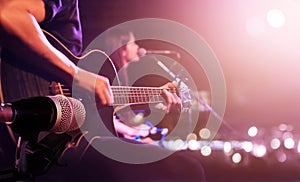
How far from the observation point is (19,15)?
146 cm

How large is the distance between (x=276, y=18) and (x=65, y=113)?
8.14 feet

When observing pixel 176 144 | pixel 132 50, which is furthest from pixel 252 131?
pixel 132 50

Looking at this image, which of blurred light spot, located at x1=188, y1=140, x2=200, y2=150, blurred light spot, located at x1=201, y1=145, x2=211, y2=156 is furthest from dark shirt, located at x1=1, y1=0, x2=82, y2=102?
blurred light spot, located at x1=201, y1=145, x2=211, y2=156

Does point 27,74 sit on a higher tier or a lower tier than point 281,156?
lower

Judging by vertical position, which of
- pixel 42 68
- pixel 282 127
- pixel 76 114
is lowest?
pixel 76 114

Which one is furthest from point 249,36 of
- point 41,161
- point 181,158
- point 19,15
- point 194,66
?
point 41,161

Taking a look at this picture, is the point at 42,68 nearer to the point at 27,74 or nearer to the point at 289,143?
the point at 27,74

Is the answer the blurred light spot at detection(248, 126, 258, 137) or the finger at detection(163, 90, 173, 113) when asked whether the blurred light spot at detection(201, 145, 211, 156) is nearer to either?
the blurred light spot at detection(248, 126, 258, 137)

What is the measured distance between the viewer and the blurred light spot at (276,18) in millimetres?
2861

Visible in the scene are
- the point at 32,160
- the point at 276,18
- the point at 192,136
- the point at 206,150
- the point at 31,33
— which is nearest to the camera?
the point at 32,160

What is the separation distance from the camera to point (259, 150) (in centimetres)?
372

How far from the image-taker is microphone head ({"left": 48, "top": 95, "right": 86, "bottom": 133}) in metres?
0.71

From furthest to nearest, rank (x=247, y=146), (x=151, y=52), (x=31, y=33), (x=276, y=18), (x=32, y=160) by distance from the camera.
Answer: (x=247, y=146)
(x=276, y=18)
(x=151, y=52)
(x=31, y=33)
(x=32, y=160)

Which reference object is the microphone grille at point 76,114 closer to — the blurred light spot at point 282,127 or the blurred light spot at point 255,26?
the blurred light spot at point 255,26
